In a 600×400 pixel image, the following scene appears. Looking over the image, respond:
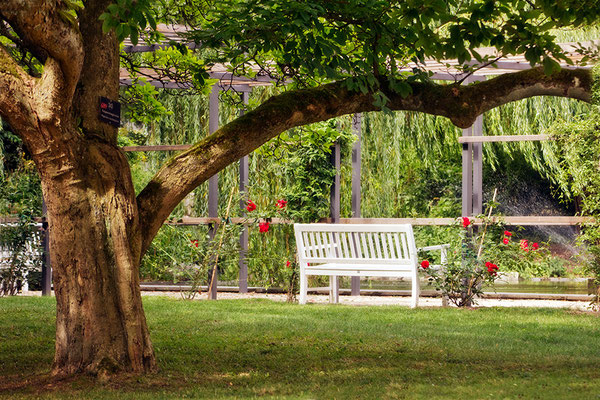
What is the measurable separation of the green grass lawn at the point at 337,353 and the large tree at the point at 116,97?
1.50ft

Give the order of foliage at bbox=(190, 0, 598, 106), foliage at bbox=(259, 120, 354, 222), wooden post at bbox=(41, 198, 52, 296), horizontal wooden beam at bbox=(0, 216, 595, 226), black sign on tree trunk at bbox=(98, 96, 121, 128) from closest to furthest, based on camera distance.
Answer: foliage at bbox=(190, 0, 598, 106) → black sign on tree trunk at bbox=(98, 96, 121, 128) → horizontal wooden beam at bbox=(0, 216, 595, 226) → wooden post at bbox=(41, 198, 52, 296) → foliage at bbox=(259, 120, 354, 222)

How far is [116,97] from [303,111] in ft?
4.05

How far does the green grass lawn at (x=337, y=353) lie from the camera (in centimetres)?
454

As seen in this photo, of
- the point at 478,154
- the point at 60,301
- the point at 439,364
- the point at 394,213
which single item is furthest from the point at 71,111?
the point at 394,213

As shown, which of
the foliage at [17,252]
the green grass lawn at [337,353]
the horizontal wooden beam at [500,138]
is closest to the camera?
the green grass lawn at [337,353]

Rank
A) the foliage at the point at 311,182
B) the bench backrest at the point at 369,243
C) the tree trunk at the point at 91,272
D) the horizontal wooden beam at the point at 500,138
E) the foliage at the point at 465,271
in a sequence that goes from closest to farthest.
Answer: the tree trunk at the point at 91,272, the bench backrest at the point at 369,243, the foliage at the point at 465,271, the horizontal wooden beam at the point at 500,138, the foliage at the point at 311,182

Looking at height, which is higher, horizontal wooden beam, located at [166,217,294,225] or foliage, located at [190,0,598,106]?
foliage, located at [190,0,598,106]

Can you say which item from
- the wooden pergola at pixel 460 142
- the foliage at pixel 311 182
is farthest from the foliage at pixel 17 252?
the foliage at pixel 311 182

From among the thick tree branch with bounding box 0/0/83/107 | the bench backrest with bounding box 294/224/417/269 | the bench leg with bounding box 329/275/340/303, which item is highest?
the thick tree branch with bounding box 0/0/83/107

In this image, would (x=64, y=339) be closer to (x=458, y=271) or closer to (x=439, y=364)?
(x=439, y=364)

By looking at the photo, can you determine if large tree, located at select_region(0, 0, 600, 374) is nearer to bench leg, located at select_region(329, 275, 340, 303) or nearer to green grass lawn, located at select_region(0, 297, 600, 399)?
green grass lawn, located at select_region(0, 297, 600, 399)

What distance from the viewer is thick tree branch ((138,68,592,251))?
5191mm

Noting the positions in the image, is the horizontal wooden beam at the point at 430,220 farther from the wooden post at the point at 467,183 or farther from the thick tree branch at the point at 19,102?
the thick tree branch at the point at 19,102


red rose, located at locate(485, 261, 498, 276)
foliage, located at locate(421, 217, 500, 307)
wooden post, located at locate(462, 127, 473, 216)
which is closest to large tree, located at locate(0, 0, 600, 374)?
red rose, located at locate(485, 261, 498, 276)
